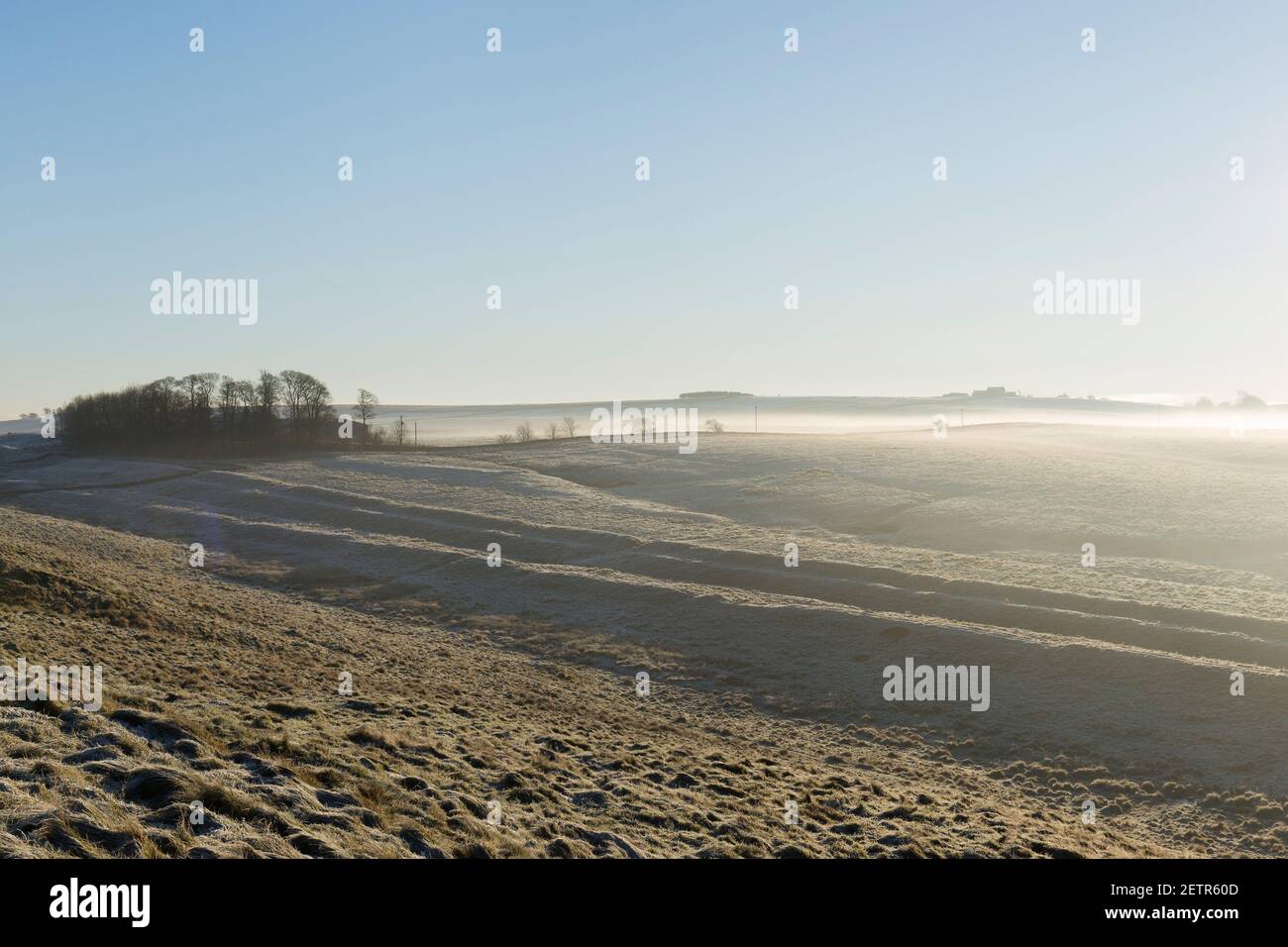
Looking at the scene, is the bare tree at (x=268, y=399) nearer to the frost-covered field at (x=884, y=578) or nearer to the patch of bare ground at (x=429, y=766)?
the frost-covered field at (x=884, y=578)

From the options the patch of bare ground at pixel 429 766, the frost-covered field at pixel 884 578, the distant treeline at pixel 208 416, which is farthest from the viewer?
the distant treeline at pixel 208 416

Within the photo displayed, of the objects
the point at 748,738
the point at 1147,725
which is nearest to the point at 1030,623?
the point at 1147,725

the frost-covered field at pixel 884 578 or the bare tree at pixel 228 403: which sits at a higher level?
the bare tree at pixel 228 403

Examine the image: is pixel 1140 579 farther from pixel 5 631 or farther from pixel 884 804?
pixel 5 631

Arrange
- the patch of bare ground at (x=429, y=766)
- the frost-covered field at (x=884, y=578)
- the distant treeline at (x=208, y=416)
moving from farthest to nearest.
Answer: the distant treeline at (x=208, y=416) → the frost-covered field at (x=884, y=578) → the patch of bare ground at (x=429, y=766)

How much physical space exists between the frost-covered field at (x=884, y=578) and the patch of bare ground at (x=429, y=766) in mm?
1227

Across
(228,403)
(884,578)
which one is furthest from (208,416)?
(884,578)

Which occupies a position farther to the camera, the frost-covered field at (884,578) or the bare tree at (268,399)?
the bare tree at (268,399)

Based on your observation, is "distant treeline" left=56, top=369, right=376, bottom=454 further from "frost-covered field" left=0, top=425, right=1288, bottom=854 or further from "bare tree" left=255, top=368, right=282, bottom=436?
"frost-covered field" left=0, top=425, right=1288, bottom=854

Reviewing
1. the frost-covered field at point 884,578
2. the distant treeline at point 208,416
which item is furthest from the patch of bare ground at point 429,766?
the distant treeline at point 208,416

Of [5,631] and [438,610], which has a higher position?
[5,631]

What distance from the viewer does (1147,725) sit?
21.6 m

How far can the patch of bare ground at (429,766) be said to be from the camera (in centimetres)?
1091

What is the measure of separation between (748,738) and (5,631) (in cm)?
1652
